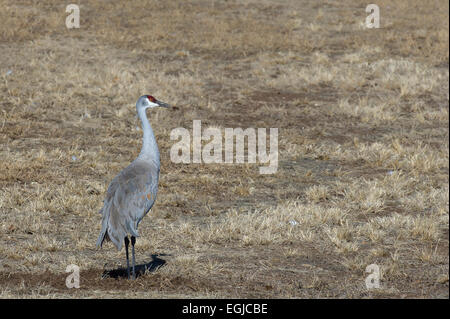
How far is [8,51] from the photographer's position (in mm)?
18641

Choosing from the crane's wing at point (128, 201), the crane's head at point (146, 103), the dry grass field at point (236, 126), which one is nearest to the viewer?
the crane's wing at point (128, 201)

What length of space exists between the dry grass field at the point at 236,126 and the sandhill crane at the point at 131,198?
1.64 feet

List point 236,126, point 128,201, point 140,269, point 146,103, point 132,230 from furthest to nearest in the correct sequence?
point 236,126
point 146,103
point 140,269
point 128,201
point 132,230

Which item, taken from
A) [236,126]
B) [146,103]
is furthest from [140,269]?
[236,126]

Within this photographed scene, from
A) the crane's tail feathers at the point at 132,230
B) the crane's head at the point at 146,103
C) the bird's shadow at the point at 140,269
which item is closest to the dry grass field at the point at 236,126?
the bird's shadow at the point at 140,269

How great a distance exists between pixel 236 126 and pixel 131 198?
779 centimetres

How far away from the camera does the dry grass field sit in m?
7.85

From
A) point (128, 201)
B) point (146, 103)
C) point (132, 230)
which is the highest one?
point (146, 103)

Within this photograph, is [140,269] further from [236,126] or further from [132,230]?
[236,126]

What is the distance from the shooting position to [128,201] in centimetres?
730

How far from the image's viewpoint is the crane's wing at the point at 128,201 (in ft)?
23.2

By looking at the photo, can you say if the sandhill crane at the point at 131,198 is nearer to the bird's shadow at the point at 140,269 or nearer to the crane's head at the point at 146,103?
the bird's shadow at the point at 140,269

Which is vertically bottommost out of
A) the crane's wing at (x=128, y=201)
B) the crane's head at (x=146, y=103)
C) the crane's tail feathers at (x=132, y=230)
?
the crane's tail feathers at (x=132, y=230)
